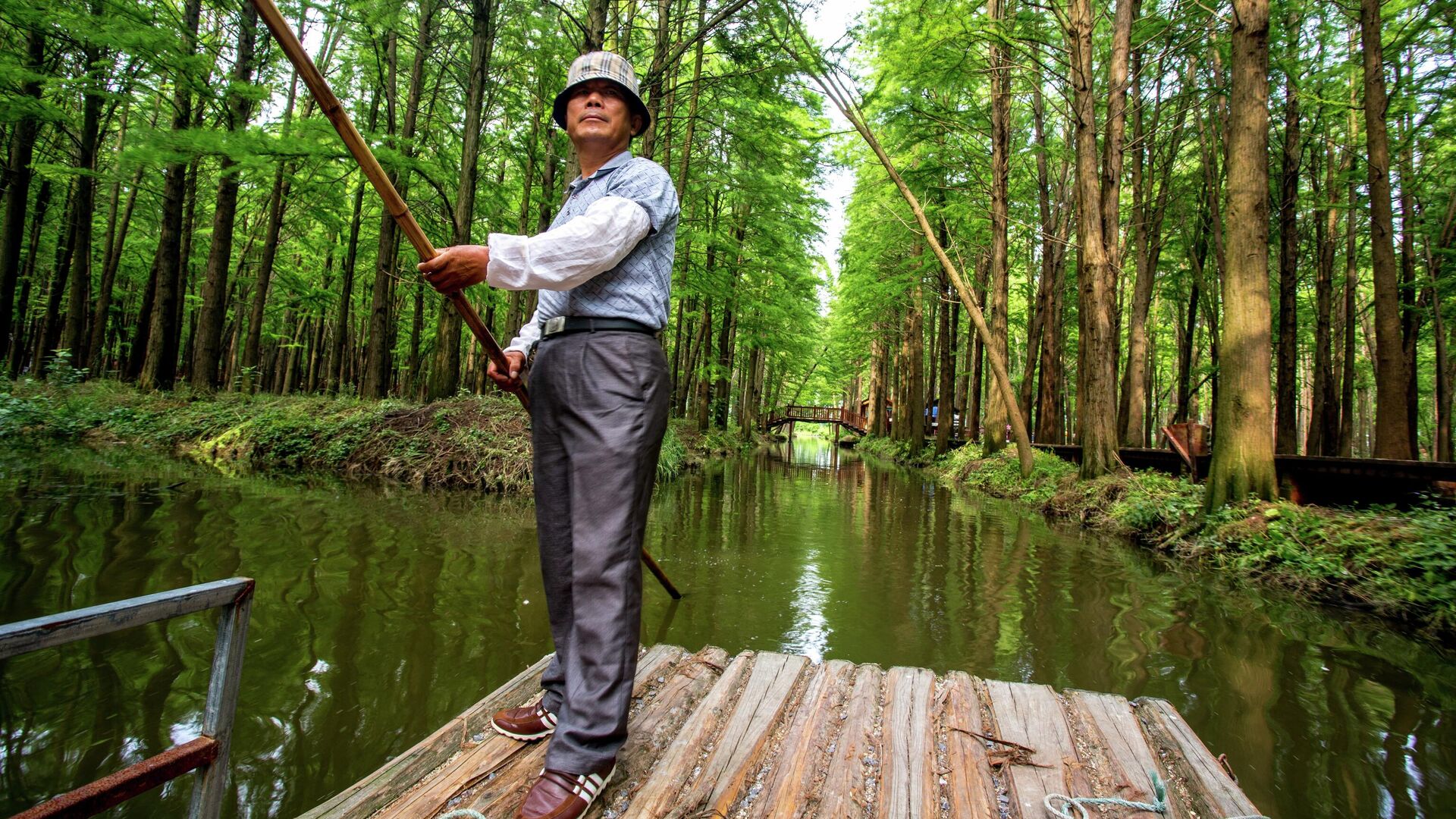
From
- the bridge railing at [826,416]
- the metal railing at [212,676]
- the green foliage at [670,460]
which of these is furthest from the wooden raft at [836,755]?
the bridge railing at [826,416]

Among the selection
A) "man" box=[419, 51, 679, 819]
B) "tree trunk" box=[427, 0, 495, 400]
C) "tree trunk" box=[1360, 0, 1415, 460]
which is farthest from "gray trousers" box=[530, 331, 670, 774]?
"tree trunk" box=[1360, 0, 1415, 460]

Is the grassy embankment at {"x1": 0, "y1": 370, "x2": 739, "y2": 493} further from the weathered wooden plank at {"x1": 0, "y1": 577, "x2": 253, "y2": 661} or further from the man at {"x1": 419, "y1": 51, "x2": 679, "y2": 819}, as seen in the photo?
the weathered wooden plank at {"x1": 0, "y1": 577, "x2": 253, "y2": 661}

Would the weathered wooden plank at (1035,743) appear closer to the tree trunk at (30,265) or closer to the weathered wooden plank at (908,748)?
the weathered wooden plank at (908,748)

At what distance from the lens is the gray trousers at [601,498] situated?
5.38 feet

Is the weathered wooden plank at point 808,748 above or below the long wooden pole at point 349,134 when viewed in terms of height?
below

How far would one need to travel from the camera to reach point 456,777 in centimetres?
167

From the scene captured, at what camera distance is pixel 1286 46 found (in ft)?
35.2

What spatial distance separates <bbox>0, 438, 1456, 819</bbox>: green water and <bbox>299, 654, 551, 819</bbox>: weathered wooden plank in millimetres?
502

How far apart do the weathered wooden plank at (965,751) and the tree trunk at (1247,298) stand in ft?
19.2

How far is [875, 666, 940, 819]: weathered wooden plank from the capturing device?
1.65 m

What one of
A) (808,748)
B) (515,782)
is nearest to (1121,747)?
(808,748)

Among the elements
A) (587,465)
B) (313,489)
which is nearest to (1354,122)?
(587,465)

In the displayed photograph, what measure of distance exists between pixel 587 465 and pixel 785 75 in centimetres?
984

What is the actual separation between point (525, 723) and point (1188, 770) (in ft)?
6.41
